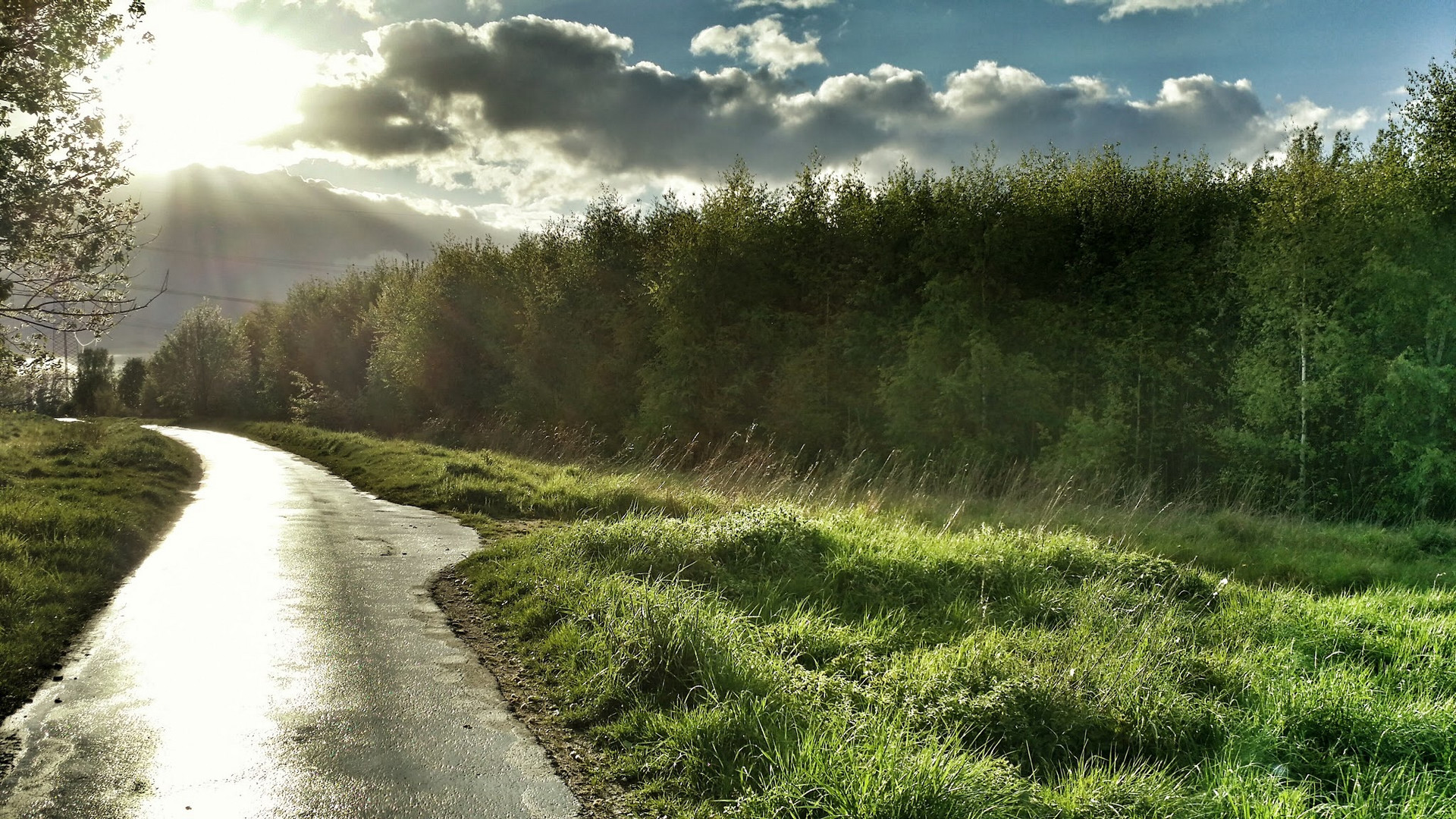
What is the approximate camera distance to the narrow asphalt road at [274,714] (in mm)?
4492

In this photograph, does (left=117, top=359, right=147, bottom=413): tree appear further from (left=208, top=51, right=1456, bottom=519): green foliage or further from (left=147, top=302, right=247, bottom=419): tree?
(left=208, top=51, right=1456, bottom=519): green foliage

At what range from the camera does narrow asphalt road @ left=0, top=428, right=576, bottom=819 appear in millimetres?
4492

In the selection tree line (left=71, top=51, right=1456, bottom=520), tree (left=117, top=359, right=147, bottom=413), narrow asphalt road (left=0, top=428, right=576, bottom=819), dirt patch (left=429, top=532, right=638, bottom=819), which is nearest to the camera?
narrow asphalt road (left=0, top=428, right=576, bottom=819)

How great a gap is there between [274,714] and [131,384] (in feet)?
406

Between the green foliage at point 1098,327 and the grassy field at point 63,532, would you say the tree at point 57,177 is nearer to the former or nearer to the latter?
the grassy field at point 63,532

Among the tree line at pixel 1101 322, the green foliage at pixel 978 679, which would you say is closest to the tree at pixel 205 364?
the tree line at pixel 1101 322

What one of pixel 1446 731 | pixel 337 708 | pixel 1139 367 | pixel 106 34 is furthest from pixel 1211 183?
pixel 106 34

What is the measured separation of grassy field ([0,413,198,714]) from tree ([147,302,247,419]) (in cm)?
6070

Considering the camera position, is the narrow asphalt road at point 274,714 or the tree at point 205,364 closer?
the narrow asphalt road at point 274,714

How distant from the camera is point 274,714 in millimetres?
5637

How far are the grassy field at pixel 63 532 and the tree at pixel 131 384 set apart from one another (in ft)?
319

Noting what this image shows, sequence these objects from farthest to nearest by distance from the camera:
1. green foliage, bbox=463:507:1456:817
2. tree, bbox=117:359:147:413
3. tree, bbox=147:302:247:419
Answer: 1. tree, bbox=117:359:147:413
2. tree, bbox=147:302:247:419
3. green foliage, bbox=463:507:1456:817

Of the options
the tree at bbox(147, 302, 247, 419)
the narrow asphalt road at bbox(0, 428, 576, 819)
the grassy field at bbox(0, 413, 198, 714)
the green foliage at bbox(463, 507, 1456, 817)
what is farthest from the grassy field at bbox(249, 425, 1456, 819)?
the tree at bbox(147, 302, 247, 419)

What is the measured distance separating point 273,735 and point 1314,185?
19.4 metres
